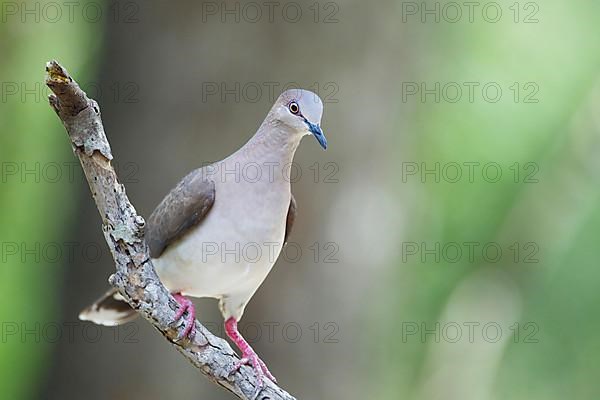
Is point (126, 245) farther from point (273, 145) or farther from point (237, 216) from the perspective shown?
point (273, 145)

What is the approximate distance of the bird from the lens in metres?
3.91

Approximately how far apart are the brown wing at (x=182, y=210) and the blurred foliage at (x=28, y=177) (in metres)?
3.89

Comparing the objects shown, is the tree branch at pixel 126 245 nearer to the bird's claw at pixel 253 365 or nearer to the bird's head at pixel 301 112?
the bird's claw at pixel 253 365

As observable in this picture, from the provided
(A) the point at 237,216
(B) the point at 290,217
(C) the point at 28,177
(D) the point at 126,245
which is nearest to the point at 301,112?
(A) the point at 237,216

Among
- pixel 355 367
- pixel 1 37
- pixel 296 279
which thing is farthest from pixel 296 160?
pixel 1 37

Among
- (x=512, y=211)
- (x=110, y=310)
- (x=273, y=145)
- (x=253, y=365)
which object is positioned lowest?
(x=110, y=310)

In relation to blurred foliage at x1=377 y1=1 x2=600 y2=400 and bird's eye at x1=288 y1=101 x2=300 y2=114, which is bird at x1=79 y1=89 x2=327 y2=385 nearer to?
bird's eye at x1=288 y1=101 x2=300 y2=114

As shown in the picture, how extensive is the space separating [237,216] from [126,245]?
77 cm

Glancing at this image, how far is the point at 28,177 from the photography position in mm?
8945

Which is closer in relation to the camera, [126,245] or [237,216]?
[126,245]

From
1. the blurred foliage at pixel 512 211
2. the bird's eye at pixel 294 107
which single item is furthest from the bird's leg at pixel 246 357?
the blurred foliage at pixel 512 211

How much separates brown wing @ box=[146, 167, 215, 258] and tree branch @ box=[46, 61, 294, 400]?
0.75m

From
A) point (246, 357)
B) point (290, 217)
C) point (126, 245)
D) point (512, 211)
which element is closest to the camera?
point (126, 245)

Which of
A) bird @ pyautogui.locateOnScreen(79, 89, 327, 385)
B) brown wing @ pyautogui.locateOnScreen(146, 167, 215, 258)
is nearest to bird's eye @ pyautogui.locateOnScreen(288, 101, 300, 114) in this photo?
bird @ pyautogui.locateOnScreen(79, 89, 327, 385)
